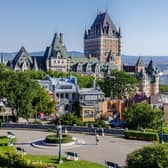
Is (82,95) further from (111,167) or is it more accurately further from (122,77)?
(111,167)

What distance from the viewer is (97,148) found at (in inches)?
1415

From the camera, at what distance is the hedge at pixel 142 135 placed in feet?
129

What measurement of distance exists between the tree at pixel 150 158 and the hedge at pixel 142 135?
50.8ft

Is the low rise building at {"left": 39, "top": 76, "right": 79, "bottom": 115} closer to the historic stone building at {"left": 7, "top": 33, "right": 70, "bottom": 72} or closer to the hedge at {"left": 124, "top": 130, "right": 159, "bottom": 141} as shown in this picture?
the hedge at {"left": 124, "top": 130, "right": 159, "bottom": 141}

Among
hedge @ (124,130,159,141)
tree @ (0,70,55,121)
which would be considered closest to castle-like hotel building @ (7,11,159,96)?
tree @ (0,70,55,121)

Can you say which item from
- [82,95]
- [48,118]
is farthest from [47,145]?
[82,95]

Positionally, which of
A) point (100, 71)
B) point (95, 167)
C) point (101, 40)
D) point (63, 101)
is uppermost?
point (101, 40)

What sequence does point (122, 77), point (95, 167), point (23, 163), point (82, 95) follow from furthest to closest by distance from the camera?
point (122, 77) → point (82, 95) → point (95, 167) → point (23, 163)

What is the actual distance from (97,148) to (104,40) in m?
122

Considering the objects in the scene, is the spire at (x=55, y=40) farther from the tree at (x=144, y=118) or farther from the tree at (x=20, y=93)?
the tree at (x=144, y=118)

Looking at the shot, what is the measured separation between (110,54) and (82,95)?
78.4 meters

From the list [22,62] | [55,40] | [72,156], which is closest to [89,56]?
[55,40]

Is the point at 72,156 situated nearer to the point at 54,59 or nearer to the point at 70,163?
the point at 70,163

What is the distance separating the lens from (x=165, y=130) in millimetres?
41812
